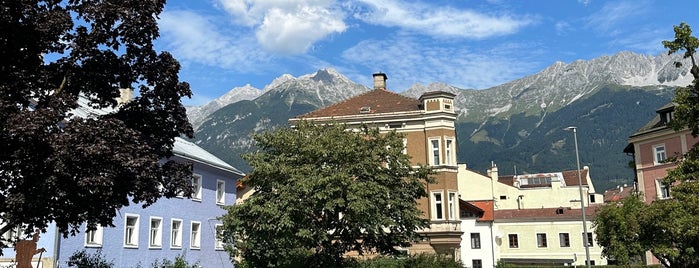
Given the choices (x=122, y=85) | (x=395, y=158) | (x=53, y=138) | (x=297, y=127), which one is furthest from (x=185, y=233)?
(x=53, y=138)

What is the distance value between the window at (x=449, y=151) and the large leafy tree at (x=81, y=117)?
29220mm

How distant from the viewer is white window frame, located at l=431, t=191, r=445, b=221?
41906 millimetres

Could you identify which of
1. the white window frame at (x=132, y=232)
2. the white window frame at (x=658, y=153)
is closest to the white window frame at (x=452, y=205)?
the white window frame at (x=658, y=153)

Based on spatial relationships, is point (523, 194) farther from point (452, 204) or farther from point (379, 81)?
point (452, 204)

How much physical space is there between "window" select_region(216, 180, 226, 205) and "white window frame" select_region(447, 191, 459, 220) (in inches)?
613

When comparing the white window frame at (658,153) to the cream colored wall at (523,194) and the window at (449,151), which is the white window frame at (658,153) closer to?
the window at (449,151)

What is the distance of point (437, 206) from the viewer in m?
42.2

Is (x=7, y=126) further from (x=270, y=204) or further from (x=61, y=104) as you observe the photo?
(x=270, y=204)

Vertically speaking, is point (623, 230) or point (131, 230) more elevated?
point (131, 230)

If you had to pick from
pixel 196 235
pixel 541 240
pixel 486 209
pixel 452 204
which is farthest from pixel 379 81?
pixel 541 240

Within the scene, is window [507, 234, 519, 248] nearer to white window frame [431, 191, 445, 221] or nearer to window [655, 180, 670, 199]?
window [655, 180, 670, 199]

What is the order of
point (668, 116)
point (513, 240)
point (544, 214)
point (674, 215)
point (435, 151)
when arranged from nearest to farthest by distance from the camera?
point (674, 215)
point (435, 151)
point (668, 116)
point (544, 214)
point (513, 240)

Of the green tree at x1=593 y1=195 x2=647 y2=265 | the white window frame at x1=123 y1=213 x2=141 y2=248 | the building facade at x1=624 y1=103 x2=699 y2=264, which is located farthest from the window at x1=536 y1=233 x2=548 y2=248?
the white window frame at x1=123 y1=213 x2=141 y2=248

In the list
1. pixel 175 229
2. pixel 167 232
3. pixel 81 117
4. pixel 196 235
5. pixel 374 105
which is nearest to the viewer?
pixel 81 117
